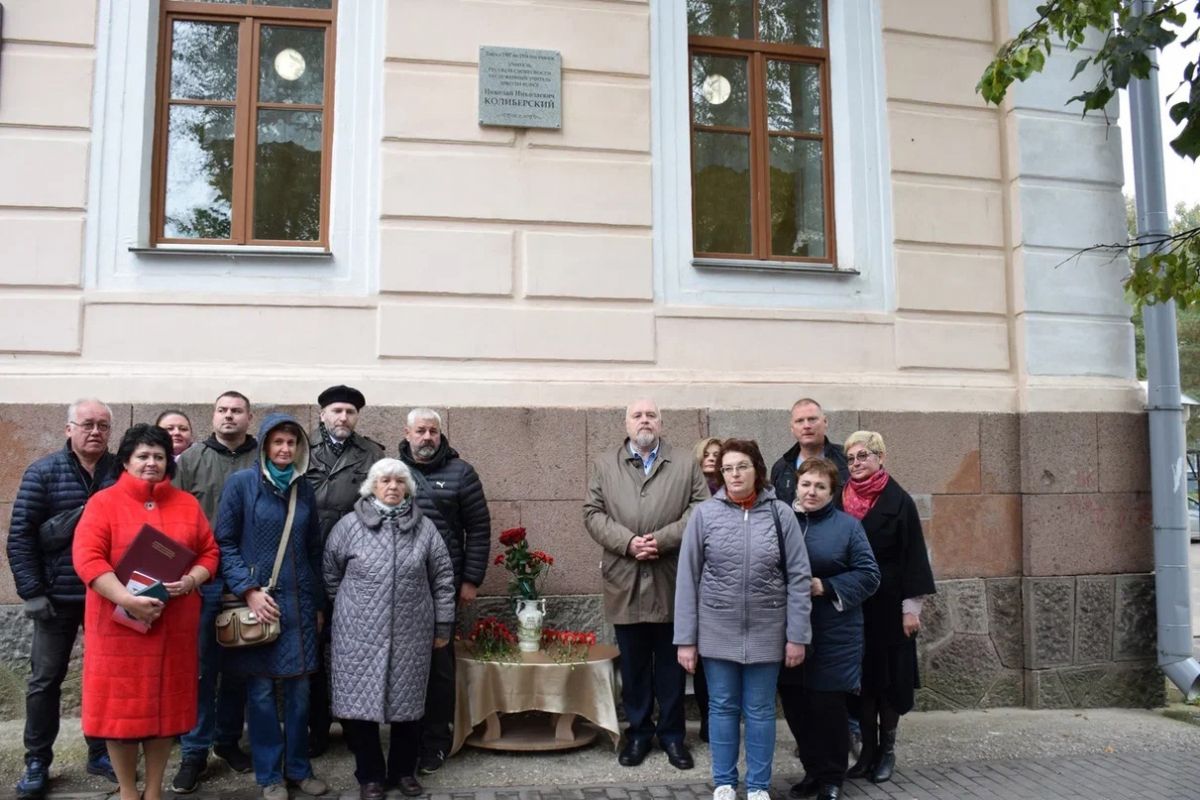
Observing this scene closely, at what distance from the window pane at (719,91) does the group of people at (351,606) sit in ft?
9.19

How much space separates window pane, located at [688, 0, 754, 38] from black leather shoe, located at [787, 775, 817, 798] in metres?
4.68

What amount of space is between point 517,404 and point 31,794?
119 inches

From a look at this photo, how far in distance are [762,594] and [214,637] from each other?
2516mm

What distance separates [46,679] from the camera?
440 cm

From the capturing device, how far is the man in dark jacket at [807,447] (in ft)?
16.5

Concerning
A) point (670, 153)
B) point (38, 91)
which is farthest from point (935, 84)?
point (38, 91)

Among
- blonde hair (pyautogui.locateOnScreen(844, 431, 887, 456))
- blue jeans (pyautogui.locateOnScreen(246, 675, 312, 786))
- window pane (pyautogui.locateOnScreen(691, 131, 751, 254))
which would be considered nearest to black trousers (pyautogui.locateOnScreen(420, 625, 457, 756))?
blue jeans (pyautogui.locateOnScreen(246, 675, 312, 786))

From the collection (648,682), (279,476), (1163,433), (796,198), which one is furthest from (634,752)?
(1163,433)

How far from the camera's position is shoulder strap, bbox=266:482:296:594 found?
4.28 m

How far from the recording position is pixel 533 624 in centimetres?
512

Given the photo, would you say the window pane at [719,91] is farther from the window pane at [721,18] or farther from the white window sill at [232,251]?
the white window sill at [232,251]

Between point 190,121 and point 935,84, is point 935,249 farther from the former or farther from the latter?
point 190,121

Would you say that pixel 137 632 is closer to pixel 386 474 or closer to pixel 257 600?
pixel 257 600

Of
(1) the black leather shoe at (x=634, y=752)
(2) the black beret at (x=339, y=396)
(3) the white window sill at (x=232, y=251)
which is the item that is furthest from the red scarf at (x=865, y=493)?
(3) the white window sill at (x=232, y=251)
